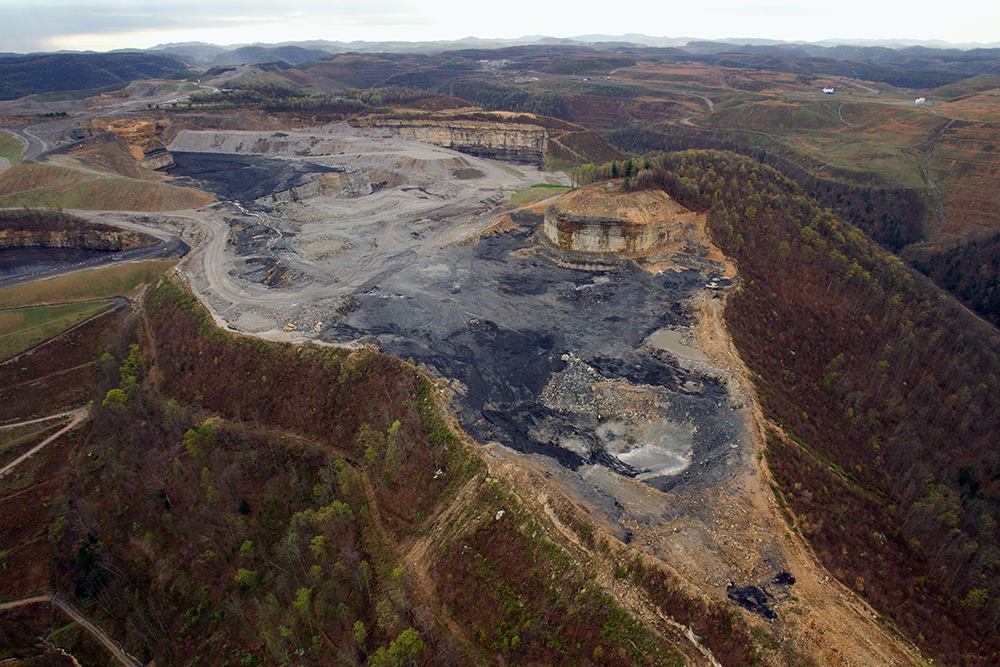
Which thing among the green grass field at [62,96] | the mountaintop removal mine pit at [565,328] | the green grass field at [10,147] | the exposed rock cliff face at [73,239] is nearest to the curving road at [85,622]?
the mountaintop removal mine pit at [565,328]

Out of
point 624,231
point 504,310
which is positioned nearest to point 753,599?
point 504,310

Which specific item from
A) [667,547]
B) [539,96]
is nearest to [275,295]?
[667,547]

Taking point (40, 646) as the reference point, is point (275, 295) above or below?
above

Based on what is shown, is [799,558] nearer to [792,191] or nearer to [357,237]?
[792,191]

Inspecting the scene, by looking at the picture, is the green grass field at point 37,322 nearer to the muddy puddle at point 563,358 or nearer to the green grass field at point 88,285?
the green grass field at point 88,285

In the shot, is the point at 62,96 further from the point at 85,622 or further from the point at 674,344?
the point at 674,344

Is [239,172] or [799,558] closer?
[799,558]

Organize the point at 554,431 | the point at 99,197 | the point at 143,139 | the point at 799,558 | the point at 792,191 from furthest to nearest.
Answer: the point at 143,139
the point at 99,197
the point at 792,191
the point at 554,431
the point at 799,558
